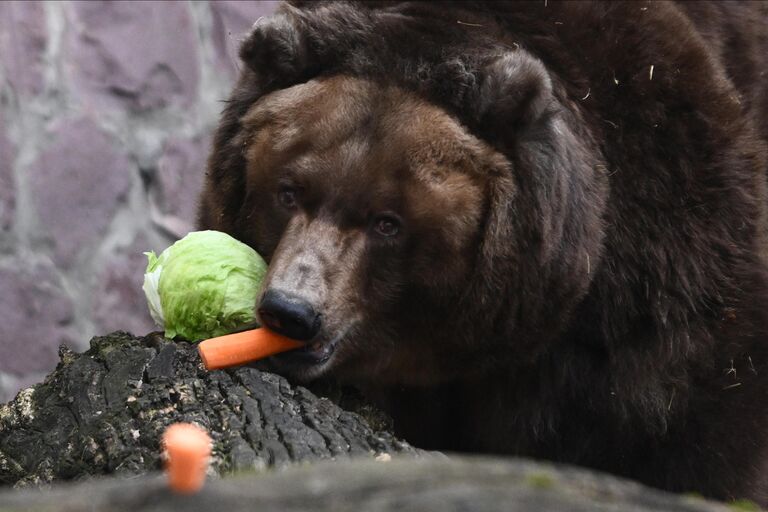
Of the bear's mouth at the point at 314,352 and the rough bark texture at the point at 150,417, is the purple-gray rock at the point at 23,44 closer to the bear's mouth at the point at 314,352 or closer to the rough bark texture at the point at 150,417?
the rough bark texture at the point at 150,417

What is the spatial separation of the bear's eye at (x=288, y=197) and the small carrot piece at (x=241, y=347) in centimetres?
57

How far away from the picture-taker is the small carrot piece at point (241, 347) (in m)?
4.21

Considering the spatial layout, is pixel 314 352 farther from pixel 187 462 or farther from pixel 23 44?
pixel 23 44

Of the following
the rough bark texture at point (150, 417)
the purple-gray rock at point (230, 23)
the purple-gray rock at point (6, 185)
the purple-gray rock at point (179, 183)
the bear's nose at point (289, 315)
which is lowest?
the purple-gray rock at point (179, 183)

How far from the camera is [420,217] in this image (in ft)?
14.7

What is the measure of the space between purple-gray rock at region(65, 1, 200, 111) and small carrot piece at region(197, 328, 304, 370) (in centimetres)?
373

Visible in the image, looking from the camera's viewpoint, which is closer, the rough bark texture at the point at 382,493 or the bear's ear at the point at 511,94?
the rough bark texture at the point at 382,493

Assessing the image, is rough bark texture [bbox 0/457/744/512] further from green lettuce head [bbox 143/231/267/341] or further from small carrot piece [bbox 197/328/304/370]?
green lettuce head [bbox 143/231/267/341]

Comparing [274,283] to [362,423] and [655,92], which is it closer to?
[362,423]

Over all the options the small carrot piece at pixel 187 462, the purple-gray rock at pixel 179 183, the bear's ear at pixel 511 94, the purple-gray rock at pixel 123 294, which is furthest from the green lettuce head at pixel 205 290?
the purple-gray rock at pixel 179 183

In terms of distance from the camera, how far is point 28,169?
7227 mm

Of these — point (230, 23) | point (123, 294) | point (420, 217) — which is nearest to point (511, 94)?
point (420, 217)

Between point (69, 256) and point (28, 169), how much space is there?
616mm

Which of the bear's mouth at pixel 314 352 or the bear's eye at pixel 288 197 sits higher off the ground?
the bear's eye at pixel 288 197
